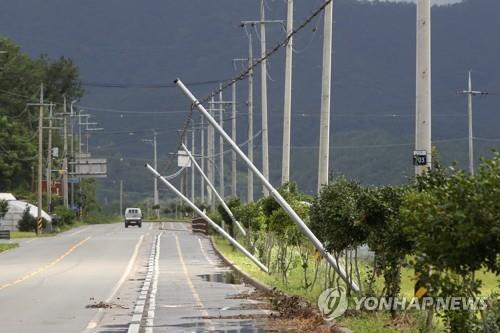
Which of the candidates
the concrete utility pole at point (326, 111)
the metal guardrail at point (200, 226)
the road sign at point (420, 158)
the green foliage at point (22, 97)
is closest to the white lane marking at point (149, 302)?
the concrete utility pole at point (326, 111)

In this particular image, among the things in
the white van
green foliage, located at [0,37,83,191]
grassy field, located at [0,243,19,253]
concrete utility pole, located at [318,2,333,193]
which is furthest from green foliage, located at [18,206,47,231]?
concrete utility pole, located at [318,2,333,193]

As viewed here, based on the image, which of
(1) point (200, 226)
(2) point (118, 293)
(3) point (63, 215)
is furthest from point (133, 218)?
(2) point (118, 293)

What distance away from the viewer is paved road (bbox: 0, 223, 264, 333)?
21.6 meters

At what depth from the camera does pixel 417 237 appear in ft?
42.7

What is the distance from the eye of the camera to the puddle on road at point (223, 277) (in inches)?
1427

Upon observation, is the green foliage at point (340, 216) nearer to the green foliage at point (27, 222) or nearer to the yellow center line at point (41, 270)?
the yellow center line at point (41, 270)

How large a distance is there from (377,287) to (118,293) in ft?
29.2

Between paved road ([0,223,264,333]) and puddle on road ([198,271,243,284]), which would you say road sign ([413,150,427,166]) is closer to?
paved road ([0,223,264,333])

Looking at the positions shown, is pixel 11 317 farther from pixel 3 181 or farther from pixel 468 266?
pixel 3 181

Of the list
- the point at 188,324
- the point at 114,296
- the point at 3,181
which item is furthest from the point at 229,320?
the point at 3,181

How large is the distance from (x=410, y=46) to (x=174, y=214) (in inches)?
1588

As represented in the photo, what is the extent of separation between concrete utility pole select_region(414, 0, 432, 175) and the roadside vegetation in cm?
51

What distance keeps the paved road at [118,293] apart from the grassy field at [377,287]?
114 cm

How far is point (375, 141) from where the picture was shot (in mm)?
142125
